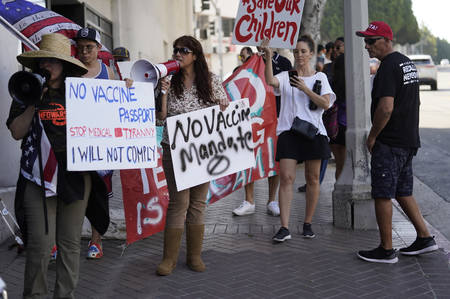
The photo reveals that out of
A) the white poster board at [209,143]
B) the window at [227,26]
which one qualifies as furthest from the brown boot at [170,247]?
the window at [227,26]

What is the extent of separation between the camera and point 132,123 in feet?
14.6

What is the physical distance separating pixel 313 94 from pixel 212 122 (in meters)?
1.10

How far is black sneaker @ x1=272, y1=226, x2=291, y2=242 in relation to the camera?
5918 millimetres

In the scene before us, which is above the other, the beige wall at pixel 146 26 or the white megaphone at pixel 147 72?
the beige wall at pixel 146 26

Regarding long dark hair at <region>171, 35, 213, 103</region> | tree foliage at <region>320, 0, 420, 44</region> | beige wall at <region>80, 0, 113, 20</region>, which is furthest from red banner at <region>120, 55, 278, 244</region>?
tree foliage at <region>320, 0, 420, 44</region>

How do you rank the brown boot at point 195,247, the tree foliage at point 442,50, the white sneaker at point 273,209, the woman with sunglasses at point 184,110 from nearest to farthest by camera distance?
the woman with sunglasses at point 184,110
the brown boot at point 195,247
the white sneaker at point 273,209
the tree foliage at point 442,50

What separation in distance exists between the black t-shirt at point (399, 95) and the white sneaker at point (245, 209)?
242cm

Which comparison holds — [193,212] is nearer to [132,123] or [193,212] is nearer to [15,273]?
[132,123]

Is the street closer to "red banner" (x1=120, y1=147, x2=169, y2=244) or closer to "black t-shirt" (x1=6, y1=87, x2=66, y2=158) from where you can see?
"red banner" (x1=120, y1=147, x2=169, y2=244)

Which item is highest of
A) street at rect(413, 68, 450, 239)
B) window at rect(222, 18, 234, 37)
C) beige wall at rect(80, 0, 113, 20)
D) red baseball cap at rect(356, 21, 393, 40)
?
window at rect(222, 18, 234, 37)

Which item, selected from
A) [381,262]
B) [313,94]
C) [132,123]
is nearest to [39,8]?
[132,123]

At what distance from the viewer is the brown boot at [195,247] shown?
5137 millimetres

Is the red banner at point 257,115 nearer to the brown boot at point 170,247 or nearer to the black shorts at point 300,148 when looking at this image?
the black shorts at point 300,148

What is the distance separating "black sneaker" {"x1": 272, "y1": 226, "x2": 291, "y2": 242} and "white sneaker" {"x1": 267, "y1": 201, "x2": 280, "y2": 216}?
1.25 meters
